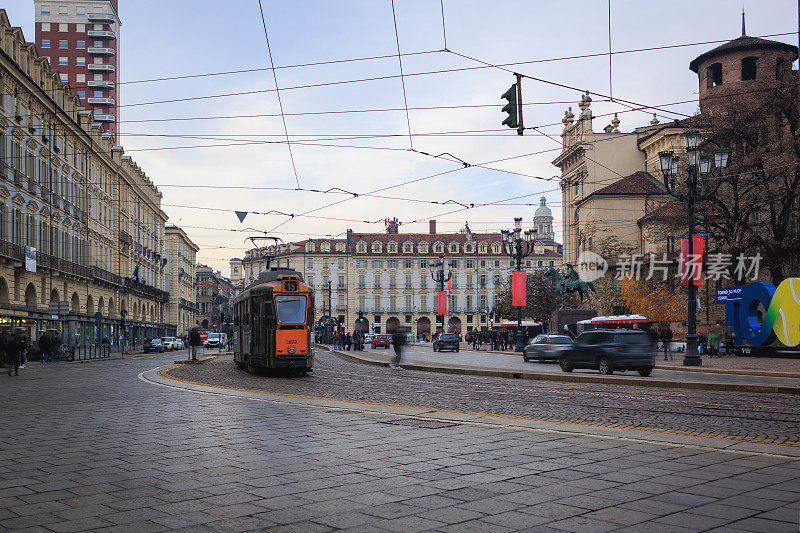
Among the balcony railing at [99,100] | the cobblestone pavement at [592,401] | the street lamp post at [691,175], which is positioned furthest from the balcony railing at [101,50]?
the street lamp post at [691,175]

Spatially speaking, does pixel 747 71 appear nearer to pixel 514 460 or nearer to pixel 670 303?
pixel 670 303

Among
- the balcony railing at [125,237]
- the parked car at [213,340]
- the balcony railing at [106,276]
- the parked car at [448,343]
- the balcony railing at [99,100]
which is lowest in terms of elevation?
the parked car at [213,340]

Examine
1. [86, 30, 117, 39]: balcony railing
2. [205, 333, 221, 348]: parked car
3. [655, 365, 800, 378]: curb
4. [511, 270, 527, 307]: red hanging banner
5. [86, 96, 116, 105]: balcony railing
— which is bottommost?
[205, 333, 221, 348]: parked car

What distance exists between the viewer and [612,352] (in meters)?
23.5

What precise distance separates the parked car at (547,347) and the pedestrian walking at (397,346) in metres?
6.66

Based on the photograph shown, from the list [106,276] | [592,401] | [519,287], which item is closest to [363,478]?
[592,401]

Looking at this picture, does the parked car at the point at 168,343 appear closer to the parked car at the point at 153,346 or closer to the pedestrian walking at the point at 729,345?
the parked car at the point at 153,346

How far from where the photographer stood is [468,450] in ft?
27.3

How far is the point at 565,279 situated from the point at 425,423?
3597 cm

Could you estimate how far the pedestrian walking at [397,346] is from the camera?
96.6 ft

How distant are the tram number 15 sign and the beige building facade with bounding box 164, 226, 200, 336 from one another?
69.9 metres

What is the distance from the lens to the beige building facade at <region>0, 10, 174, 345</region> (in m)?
36.5

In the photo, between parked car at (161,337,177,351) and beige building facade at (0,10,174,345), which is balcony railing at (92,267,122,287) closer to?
beige building facade at (0,10,174,345)

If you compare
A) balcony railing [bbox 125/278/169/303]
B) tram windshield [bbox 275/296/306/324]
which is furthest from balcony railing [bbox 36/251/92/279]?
tram windshield [bbox 275/296/306/324]
